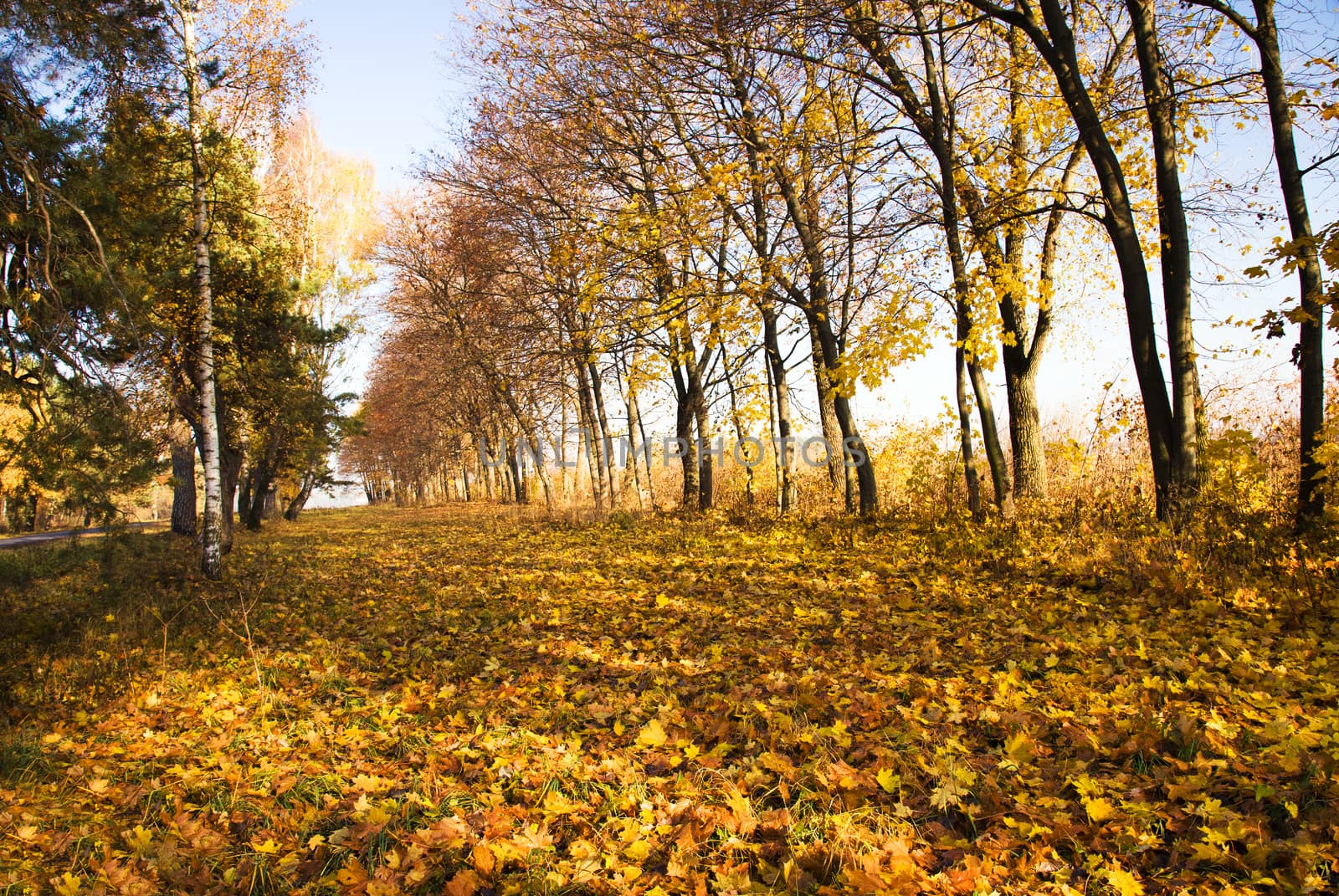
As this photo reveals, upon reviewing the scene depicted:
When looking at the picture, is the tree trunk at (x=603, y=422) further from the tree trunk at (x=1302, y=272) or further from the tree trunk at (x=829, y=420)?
the tree trunk at (x=1302, y=272)

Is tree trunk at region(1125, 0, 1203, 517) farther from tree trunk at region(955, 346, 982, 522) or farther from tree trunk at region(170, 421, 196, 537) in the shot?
tree trunk at region(170, 421, 196, 537)

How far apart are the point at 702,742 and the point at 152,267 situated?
11789 millimetres

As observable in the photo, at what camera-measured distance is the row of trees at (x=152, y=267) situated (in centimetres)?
625

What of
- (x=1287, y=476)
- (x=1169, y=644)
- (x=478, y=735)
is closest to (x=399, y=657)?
(x=478, y=735)

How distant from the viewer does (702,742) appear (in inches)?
157

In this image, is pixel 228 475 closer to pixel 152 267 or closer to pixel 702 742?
pixel 152 267

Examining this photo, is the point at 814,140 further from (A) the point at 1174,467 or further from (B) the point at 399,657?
(B) the point at 399,657

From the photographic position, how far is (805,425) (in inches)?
564

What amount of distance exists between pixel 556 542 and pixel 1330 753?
36.1 ft

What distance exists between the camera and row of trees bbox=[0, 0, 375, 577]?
625 cm

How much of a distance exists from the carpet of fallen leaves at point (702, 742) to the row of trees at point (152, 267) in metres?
2.33

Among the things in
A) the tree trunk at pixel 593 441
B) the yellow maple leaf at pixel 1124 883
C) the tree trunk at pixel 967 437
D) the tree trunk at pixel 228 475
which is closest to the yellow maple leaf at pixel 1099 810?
the yellow maple leaf at pixel 1124 883

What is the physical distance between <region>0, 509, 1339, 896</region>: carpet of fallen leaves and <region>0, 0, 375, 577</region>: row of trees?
233cm

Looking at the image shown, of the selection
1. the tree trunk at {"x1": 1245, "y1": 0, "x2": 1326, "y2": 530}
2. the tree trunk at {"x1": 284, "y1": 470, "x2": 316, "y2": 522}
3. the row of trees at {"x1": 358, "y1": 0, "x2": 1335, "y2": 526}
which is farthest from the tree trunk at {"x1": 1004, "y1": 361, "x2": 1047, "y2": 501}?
the tree trunk at {"x1": 284, "y1": 470, "x2": 316, "y2": 522}
